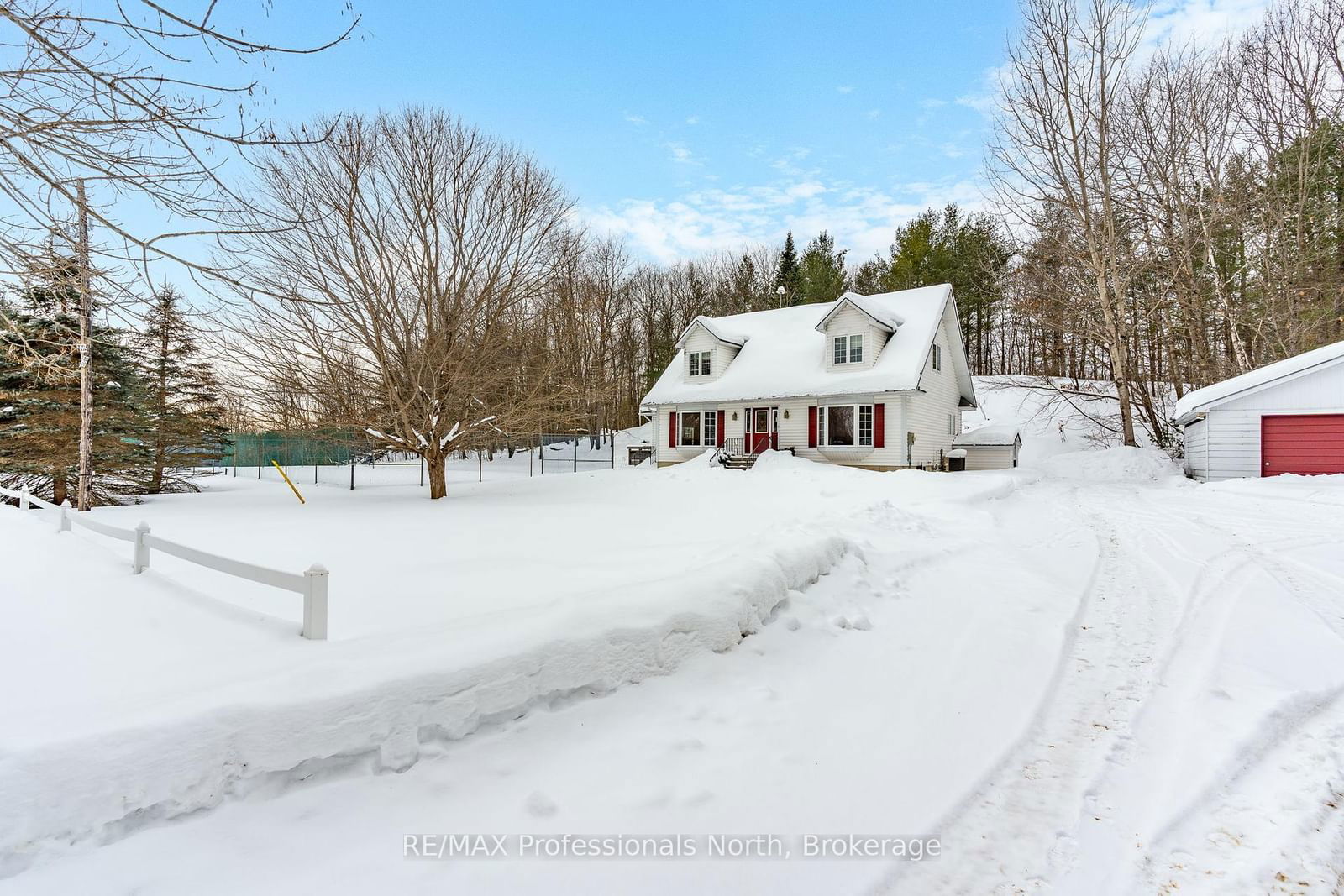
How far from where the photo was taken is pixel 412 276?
12.2m

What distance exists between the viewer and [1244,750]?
8.99 feet

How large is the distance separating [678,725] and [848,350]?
18935 millimetres

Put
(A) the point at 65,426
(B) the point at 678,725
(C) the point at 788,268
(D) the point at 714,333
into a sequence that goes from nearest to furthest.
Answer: (B) the point at 678,725, (A) the point at 65,426, (D) the point at 714,333, (C) the point at 788,268

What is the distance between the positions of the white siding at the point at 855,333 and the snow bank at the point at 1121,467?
666 centimetres

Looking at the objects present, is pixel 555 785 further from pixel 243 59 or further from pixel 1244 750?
pixel 243 59

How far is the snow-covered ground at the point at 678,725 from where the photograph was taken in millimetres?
2041

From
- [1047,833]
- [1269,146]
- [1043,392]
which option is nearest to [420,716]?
[1047,833]

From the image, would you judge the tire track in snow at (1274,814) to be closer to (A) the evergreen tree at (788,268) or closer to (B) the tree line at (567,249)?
(B) the tree line at (567,249)

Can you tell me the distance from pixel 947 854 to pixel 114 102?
17.7 ft

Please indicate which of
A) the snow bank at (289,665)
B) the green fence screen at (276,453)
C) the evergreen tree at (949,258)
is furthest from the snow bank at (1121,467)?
the green fence screen at (276,453)

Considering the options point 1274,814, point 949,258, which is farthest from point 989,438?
point 1274,814

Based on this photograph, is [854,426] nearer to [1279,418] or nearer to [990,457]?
[990,457]

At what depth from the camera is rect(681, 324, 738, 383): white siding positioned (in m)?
23.0

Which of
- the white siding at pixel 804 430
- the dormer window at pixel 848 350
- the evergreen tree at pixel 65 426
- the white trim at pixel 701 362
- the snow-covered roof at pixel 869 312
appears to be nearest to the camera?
the evergreen tree at pixel 65 426
